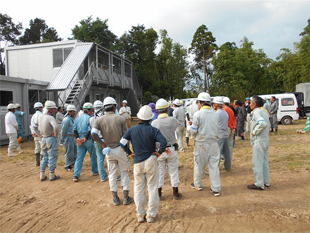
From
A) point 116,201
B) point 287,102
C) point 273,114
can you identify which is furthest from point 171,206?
point 287,102

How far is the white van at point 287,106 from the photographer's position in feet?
51.1

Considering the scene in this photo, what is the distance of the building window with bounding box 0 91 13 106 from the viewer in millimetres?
11130

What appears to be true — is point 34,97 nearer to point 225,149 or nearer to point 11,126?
point 11,126

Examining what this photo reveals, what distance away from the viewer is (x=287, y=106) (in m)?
15.7

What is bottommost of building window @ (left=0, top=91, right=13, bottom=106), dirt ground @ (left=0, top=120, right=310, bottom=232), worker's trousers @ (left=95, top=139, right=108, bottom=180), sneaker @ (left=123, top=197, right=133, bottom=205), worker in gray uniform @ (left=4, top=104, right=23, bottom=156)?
dirt ground @ (left=0, top=120, right=310, bottom=232)

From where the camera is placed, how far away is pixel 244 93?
2570cm

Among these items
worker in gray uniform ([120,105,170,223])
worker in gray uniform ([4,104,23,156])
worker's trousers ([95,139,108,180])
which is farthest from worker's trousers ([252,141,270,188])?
worker in gray uniform ([4,104,23,156])

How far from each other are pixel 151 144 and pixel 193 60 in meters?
37.1

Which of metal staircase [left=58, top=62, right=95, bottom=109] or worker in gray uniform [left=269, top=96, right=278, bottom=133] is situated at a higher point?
metal staircase [left=58, top=62, right=95, bottom=109]

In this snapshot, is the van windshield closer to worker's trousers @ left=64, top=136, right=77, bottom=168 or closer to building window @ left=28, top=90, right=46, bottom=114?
worker's trousers @ left=64, top=136, right=77, bottom=168

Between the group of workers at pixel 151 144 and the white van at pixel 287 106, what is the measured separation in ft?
36.5

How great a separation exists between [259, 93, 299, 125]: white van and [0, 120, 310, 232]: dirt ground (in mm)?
10485

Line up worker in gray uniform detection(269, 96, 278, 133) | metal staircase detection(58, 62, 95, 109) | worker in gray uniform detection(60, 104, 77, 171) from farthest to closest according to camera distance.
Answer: metal staircase detection(58, 62, 95, 109), worker in gray uniform detection(269, 96, 278, 133), worker in gray uniform detection(60, 104, 77, 171)

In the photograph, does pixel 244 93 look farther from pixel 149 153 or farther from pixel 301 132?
pixel 149 153
